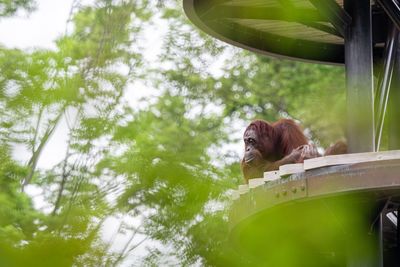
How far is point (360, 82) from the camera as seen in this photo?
634cm

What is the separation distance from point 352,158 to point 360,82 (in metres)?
1.24

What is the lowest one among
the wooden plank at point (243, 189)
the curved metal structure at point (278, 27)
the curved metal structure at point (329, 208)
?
the curved metal structure at point (329, 208)

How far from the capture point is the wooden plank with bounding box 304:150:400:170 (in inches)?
202

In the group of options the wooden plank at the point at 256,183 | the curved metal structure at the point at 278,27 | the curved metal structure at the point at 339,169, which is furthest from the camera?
the curved metal structure at the point at 278,27

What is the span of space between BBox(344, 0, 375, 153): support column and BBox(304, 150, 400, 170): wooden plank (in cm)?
90

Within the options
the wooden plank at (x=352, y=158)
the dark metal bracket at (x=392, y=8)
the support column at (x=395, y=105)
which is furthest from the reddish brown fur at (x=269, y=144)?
the wooden plank at (x=352, y=158)

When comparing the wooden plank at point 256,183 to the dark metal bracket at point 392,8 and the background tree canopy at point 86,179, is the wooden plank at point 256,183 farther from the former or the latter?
the background tree canopy at point 86,179

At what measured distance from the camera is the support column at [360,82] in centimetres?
629

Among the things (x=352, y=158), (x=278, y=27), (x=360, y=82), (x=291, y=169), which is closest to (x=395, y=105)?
(x=278, y=27)

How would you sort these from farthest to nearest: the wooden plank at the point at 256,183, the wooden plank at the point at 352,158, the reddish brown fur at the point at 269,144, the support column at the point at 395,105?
the support column at the point at 395,105
the reddish brown fur at the point at 269,144
the wooden plank at the point at 256,183
the wooden plank at the point at 352,158

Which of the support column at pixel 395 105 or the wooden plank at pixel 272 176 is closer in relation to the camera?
the wooden plank at pixel 272 176

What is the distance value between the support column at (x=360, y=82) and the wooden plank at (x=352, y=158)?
0.90 meters

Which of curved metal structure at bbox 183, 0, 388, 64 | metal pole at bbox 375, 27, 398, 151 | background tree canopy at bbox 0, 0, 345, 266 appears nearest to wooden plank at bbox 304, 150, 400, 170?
curved metal structure at bbox 183, 0, 388, 64

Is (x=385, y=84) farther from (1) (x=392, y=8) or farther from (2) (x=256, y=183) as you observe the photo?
(2) (x=256, y=183)
